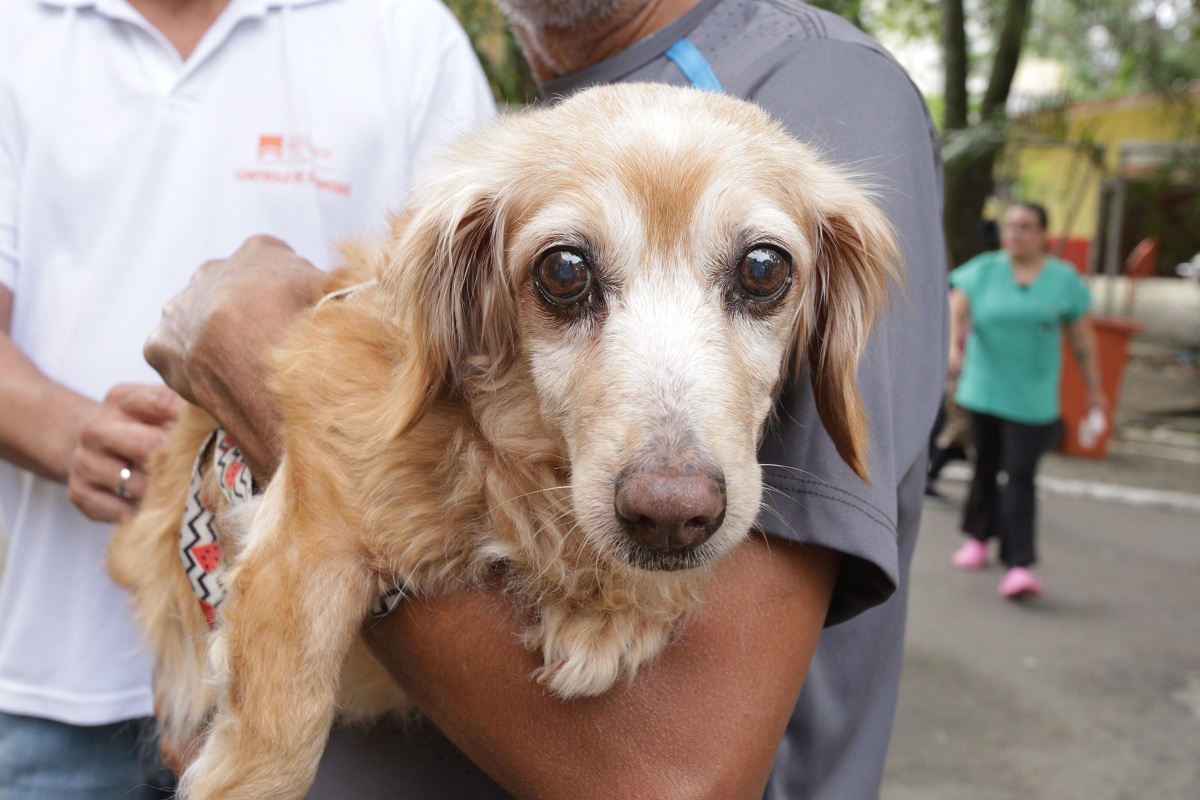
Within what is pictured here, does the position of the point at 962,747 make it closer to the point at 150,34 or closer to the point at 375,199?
the point at 375,199

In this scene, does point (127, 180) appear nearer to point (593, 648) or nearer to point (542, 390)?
point (542, 390)

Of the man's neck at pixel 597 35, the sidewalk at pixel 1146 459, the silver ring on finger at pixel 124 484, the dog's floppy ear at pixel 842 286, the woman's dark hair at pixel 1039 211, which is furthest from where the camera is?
the sidewalk at pixel 1146 459

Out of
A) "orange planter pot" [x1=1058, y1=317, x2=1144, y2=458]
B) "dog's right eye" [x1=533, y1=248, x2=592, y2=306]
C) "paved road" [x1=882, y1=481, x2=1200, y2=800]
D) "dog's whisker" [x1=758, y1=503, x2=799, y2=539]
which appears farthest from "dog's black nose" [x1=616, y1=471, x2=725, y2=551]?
Result: "orange planter pot" [x1=1058, y1=317, x2=1144, y2=458]

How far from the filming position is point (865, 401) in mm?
1607

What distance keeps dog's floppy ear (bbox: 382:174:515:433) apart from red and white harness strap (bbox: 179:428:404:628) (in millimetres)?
485

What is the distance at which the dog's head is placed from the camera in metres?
1.42

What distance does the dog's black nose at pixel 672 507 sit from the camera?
4.24 ft

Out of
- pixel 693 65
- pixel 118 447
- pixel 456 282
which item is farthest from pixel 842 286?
pixel 118 447

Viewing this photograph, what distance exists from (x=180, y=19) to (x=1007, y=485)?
6.43 m

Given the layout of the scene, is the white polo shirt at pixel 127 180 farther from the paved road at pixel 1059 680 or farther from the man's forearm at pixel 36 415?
the paved road at pixel 1059 680

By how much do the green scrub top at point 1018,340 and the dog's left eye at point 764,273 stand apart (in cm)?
648

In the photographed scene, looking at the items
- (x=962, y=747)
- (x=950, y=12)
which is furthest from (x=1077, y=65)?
(x=962, y=747)

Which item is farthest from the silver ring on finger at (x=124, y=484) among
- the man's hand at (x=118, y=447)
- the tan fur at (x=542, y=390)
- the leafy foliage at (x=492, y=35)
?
the leafy foliage at (x=492, y=35)

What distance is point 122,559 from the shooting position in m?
2.24
